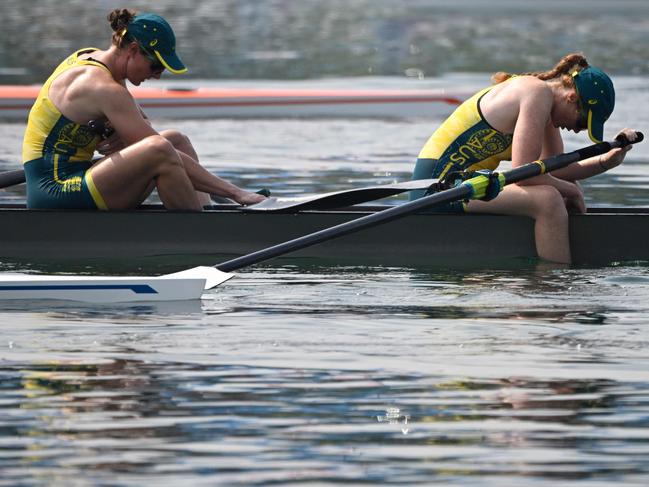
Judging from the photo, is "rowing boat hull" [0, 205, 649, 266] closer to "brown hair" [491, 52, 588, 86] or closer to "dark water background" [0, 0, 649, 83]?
"brown hair" [491, 52, 588, 86]

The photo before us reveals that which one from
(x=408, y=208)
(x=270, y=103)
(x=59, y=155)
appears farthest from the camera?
(x=270, y=103)

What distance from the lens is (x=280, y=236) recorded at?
1000 centimetres

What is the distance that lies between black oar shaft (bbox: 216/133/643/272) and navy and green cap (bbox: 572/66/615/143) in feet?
0.50

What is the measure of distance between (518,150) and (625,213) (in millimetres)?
1096

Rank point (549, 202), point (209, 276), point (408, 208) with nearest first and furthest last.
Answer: point (209, 276), point (408, 208), point (549, 202)

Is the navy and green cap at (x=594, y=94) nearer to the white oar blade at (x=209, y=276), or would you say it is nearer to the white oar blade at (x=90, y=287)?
the white oar blade at (x=209, y=276)

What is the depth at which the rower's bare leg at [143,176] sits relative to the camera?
9.71m

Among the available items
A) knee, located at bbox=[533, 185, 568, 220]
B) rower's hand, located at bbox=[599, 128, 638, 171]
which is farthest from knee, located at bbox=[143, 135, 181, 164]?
rower's hand, located at bbox=[599, 128, 638, 171]

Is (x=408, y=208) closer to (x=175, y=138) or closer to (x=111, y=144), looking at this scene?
(x=175, y=138)

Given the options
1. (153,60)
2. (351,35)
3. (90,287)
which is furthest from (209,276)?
(351,35)

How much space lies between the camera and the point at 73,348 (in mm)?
7848

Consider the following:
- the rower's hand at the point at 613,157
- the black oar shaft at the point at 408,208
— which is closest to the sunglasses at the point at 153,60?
the black oar shaft at the point at 408,208

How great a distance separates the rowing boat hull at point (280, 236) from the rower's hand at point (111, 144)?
14.2 inches

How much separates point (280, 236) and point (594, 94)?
76.7 inches
